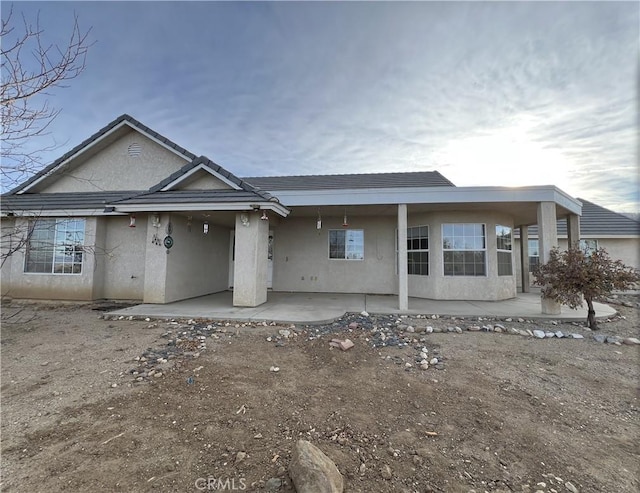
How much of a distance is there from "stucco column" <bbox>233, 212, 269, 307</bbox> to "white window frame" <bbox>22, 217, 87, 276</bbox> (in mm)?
5451

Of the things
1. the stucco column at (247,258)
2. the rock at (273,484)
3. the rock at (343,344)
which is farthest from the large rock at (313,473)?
the stucco column at (247,258)

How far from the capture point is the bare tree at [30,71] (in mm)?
3170

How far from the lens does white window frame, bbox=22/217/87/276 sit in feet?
29.6

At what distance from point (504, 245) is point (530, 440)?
8.74 meters

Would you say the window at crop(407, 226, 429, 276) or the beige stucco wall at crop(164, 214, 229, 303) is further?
the window at crop(407, 226, 429, 276)

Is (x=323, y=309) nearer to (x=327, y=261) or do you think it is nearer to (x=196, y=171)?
(x=327, y=261)

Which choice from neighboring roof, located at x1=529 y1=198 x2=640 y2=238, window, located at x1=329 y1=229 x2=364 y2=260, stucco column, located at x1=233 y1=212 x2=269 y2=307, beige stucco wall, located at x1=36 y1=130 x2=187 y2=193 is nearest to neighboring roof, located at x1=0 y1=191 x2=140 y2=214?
beige stucco wall, located at x1=36 y1=130 x2=187 y2=193

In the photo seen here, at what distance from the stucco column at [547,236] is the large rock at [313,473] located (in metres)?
7.97

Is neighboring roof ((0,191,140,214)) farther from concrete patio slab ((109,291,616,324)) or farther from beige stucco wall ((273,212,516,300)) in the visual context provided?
beige stucco wall ((273,212,516,300))

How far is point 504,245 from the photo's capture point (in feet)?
32.5

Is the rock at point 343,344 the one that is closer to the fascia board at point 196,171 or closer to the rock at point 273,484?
the rock at point 273,484

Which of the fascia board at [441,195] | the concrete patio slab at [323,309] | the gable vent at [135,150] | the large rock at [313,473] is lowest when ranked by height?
the large rock at [313,473]

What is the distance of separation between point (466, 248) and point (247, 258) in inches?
283

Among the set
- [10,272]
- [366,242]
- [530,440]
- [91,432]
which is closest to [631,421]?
[530,440]
